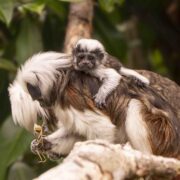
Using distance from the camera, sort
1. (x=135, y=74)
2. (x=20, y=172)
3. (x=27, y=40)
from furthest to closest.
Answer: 1. (x=27, y=40)
2. (x=20, y=172)
3. (x=135, y=74)

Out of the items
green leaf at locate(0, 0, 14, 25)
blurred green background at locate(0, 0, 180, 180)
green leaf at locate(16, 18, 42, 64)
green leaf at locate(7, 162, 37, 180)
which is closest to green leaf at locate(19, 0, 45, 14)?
blurred green background at locate(0, 0, 180, 180)

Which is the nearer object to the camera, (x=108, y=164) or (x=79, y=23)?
(x=108, y=164)

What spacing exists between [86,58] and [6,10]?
0.99 metres

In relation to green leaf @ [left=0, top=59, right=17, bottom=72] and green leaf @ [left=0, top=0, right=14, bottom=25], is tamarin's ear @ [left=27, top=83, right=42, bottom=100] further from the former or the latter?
green leaf @ [left=0, top=59, right=17, bottom=72]

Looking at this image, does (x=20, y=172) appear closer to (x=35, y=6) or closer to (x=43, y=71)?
(x=35, y=6)

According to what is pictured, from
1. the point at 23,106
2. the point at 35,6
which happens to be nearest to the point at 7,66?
the point at 35,6

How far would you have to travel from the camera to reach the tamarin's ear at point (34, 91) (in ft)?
12.1

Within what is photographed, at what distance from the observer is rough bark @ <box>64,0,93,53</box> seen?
14.6 feet

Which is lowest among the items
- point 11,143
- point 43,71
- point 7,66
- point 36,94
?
point 11,143

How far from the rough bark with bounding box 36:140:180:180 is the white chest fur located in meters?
0.78

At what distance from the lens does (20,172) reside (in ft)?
15.4

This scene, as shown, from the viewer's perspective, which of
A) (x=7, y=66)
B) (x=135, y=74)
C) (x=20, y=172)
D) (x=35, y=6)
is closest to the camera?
(x=135, y=74)

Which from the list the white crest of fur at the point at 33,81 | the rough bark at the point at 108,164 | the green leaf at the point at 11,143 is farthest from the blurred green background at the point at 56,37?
the rough bark at the point at 108,164

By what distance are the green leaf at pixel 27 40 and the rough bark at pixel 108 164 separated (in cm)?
247
